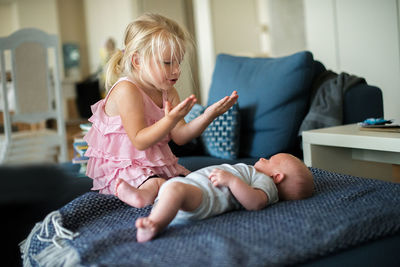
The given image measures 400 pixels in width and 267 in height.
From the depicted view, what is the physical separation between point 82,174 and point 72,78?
6.46 m

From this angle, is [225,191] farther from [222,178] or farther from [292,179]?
[292,179]

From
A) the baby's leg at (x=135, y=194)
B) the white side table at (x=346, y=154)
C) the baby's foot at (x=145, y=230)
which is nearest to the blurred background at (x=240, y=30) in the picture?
the baby's leg at (x=135, y=194)

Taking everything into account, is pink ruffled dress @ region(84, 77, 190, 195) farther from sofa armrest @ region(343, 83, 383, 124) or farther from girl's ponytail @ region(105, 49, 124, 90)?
sofa armrest @ region(343, 83, 383, 124)

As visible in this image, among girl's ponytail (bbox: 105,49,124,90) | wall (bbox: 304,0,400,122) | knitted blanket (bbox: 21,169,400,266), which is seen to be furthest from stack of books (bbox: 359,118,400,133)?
wall (bbox: 304,0,400,122)

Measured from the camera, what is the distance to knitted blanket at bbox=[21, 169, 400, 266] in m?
0.87

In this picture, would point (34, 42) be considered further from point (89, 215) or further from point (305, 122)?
point (89, 215)

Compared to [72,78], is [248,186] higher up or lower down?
lower down

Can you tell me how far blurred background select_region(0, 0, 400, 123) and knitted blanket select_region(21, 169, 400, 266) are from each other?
63cm

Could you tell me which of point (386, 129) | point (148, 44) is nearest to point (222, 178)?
point (148, 44)

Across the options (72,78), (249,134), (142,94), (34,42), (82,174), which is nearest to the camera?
(142,94)

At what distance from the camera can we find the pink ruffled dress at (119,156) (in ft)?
4.64

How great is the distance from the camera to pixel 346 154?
185cm

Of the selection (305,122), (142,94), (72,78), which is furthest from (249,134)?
(72,78)

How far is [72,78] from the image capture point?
8000 millimetres
